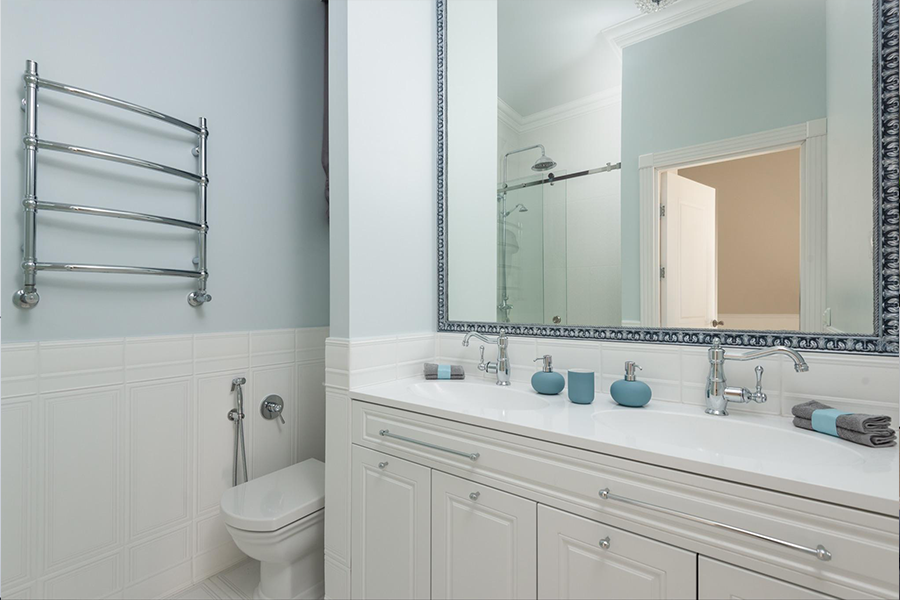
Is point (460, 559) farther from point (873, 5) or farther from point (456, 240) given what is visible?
point (873, 5)

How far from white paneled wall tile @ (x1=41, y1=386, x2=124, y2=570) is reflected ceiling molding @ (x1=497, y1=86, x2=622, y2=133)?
5.60 ft

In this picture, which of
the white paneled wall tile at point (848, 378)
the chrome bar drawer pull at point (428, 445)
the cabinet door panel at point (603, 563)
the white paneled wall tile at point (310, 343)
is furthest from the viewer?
the white paneled wall tile at point (310, 343)

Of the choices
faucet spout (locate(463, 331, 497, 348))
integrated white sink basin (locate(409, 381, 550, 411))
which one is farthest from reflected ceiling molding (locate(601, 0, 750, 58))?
integrated white sink basin (locate(409, 381, 550, 411))

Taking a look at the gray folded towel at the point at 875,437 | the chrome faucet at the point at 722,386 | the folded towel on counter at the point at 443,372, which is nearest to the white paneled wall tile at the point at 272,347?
the folded towel on counter at the point at 443,372

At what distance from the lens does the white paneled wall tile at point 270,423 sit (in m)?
1.75

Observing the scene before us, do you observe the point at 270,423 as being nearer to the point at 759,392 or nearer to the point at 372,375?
the point at 372,375

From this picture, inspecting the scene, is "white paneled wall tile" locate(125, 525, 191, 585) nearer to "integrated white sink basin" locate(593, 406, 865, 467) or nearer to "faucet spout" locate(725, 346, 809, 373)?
"integrated white sink basin" locate(593, 406, 865, 467)

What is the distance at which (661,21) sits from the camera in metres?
1.25

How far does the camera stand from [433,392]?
144 cm

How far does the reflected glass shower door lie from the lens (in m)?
1.45

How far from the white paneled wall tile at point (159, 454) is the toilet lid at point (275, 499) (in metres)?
0.21

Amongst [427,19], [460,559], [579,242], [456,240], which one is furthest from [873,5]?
[460,559]

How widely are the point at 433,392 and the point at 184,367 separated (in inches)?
37.5

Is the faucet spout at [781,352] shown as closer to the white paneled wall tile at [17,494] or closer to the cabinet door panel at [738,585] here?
the cabinet door panel at [738,585]
